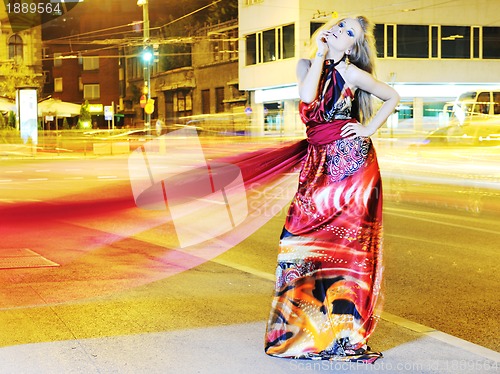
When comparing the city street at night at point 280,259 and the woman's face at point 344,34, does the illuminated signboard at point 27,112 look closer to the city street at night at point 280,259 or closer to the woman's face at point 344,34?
the city street at night at point 280,259

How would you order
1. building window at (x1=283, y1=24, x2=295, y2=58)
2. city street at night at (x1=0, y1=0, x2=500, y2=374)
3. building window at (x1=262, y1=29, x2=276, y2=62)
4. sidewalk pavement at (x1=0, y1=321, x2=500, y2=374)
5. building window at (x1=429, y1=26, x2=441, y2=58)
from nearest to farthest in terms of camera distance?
sidewalk pavement at (x1=0, y1=321, x2=500, y2=374)
city street at night at (x1=0, y1=0, x2=500, y2=374)
building window at (x1=283, y1=24, x2=295, y2=58)
building window at (x1=429, y1=26, x2=441, y2=58)
building window at (x1=262, y1=29, x2=276, y2=62)

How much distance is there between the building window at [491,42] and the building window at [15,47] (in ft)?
122

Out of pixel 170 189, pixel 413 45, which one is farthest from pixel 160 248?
pixel 413 45

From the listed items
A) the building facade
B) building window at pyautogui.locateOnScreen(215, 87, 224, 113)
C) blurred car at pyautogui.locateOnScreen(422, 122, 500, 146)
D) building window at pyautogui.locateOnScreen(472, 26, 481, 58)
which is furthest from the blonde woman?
building window at pyautogui.locateOnScreen(215, 87, 224, 113)

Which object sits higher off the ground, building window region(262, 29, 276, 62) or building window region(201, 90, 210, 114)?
building window region(262, 29, 276, 62)

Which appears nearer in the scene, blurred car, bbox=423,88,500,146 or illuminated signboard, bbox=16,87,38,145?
blurred car, bbox=423,88,500,146

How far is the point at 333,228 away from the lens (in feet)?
15.9

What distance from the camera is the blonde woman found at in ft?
15.9

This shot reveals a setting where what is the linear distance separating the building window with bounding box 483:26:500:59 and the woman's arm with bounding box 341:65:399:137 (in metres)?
48.6

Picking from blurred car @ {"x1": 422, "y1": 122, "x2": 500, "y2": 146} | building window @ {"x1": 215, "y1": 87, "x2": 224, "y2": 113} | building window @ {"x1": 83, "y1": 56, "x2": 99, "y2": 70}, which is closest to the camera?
blurred car @ {"x1": 422, "y1": 122, "x2": 500, "y2": 146}

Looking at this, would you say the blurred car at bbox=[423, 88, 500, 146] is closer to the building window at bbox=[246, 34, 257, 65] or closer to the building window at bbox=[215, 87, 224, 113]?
the building window at bbox=[246, 34, 257, 65]

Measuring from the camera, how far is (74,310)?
6254 millimetres

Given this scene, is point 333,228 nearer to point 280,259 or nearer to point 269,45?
point 280,259

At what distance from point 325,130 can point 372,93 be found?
345mm
